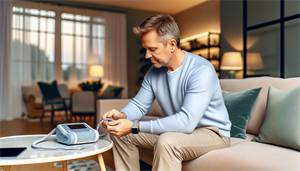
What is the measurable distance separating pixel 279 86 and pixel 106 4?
6.11 m

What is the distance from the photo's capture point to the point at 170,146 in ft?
3.56

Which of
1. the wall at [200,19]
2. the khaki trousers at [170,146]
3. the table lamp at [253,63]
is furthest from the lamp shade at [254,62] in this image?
the khaki trousers at [170,146]

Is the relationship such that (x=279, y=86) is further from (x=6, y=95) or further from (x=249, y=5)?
(x=6, y=95)

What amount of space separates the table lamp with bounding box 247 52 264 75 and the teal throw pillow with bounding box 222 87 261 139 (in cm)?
303

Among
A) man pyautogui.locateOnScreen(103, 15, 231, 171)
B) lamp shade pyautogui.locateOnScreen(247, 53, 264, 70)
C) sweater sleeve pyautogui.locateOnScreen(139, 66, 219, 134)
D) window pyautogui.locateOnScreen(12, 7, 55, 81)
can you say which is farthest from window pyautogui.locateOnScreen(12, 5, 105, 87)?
sweater sleeve pyautogui.locateOnScreen(139, 66, 219, 134)

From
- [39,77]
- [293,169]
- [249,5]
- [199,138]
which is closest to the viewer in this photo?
[293,169]

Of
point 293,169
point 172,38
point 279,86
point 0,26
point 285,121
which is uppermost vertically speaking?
point 0,26

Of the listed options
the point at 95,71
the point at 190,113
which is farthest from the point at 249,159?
the point at 95,71

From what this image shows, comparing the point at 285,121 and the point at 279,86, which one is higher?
the point at 279,86

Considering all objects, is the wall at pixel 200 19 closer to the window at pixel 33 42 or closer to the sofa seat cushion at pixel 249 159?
the window at pixel 33 42

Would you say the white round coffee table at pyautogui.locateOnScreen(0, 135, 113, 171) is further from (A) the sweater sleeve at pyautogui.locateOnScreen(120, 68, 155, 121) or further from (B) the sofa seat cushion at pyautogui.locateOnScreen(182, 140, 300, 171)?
(B) the sofa seat cushion at pyautogui.locateOnScreen(182, 140, 300, 171)

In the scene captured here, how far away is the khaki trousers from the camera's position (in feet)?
3.56

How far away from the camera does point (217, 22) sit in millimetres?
6027

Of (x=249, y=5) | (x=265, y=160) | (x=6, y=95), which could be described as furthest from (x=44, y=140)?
(x=6, y=95)
